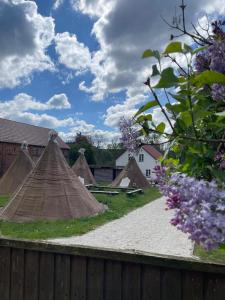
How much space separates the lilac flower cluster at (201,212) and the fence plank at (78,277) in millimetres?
1505

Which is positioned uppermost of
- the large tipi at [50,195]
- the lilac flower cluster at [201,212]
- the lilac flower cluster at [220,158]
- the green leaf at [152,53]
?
the green leaf at [152,53]

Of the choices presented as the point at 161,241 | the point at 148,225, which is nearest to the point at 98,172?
the point at 148,225

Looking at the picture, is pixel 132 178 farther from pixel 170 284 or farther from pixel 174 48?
pixel 174 48

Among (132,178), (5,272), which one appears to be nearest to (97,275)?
(5,272)

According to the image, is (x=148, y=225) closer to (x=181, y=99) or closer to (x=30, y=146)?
(x=181, y=99)

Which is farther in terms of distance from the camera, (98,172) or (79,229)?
(98,172)

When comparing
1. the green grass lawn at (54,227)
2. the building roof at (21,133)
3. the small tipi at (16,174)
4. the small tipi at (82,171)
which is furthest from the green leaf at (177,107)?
the building roof at (21,133)

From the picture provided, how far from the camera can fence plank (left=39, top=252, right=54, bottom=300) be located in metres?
2.42

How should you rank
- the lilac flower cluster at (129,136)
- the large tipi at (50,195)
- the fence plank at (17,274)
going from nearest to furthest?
the lilac flower cluster at (129,136) → the fence plank at (17,274) → the large tipi at (50,195)

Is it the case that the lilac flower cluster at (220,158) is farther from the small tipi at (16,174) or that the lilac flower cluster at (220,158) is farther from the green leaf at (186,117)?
the small tipi at (16,174)

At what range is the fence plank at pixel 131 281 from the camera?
2.17 meters

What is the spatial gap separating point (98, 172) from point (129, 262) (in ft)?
117

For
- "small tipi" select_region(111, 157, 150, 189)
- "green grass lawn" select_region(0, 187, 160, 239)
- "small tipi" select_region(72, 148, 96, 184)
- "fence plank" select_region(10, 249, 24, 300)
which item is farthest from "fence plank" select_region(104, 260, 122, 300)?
"small tipi" select_region(72, 148, 96, 184)

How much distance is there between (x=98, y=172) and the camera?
3781cm
